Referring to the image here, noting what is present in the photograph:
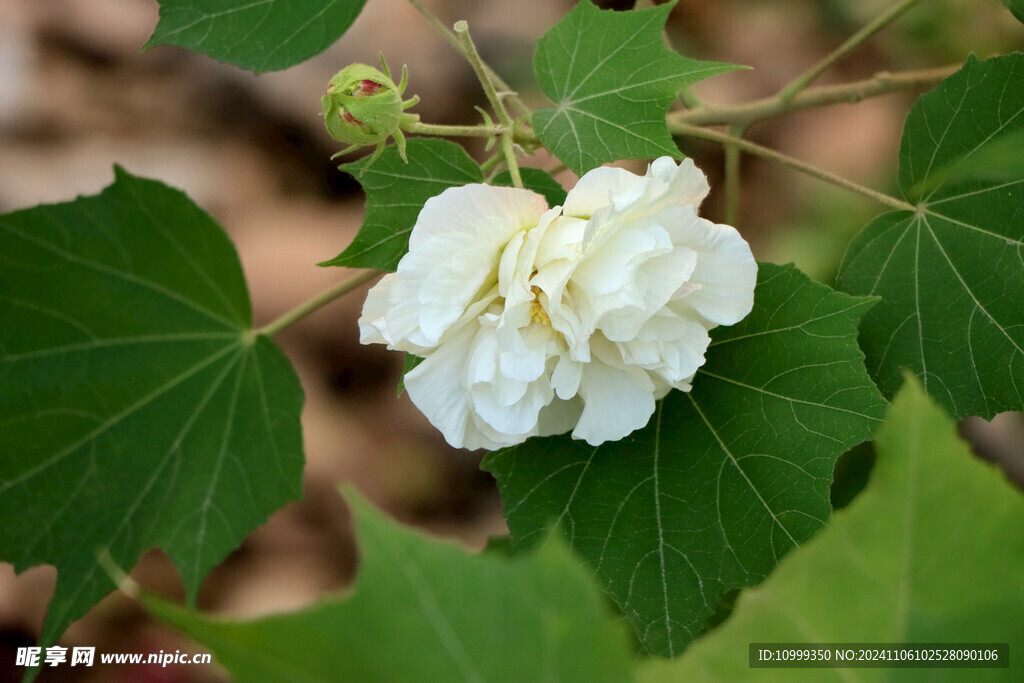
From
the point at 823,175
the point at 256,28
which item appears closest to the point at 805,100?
the point at 823,175

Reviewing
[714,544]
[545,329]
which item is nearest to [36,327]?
[545,329]

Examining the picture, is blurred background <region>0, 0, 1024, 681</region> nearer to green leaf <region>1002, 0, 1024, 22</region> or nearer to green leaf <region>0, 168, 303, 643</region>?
green leaf <region>0, 168, 303, 643</region>

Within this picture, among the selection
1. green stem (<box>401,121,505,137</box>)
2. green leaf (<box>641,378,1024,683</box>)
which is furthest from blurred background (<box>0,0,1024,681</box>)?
green leaf (<box>641,378,1024,683</box>)

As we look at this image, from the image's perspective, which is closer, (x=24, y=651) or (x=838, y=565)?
(x=838, y=565)

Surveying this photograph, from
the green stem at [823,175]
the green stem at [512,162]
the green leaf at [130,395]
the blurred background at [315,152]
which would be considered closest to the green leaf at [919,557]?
the green stem at [512,162]

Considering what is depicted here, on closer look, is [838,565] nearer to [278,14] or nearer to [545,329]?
[545,329]

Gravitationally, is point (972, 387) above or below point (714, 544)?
above

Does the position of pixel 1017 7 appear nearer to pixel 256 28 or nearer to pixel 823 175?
pixel 823 175

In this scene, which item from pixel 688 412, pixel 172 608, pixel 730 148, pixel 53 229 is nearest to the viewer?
pixel 172 608
